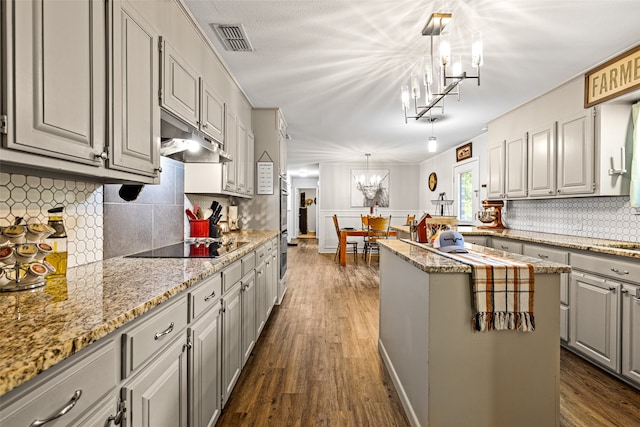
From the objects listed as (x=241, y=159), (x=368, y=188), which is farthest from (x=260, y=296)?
(x=368, y=188)

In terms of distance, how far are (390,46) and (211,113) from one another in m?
1.51

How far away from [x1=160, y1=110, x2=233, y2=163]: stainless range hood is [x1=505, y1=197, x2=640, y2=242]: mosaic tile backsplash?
3501mm

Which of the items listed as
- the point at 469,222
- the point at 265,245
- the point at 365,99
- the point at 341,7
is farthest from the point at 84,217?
the point at 469,222

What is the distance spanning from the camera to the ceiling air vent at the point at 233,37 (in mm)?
2414

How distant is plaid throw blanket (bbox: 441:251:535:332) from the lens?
1.54m

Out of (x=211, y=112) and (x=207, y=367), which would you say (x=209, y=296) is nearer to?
(x=207, y=367)

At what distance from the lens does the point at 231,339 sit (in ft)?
6.61

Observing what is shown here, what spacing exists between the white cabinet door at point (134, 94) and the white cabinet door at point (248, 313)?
104 centimetres

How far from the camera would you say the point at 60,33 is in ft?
3.52

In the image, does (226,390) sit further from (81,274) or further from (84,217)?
(84,217)

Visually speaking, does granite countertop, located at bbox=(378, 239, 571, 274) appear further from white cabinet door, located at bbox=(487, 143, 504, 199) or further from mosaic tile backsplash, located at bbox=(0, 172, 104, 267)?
white cabinet door, located at bbox=(487, 143, 504, 199)

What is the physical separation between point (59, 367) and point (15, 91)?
0.75 meters

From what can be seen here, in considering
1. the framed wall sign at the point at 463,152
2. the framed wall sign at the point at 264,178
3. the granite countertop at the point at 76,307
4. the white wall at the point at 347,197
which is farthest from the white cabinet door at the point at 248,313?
the white wall at the point at 347,197

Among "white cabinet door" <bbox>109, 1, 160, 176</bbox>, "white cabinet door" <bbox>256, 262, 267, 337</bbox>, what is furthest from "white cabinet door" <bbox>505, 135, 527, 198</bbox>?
"white cabinet door" <bbox>109, 1, 160, 176</bbox>
